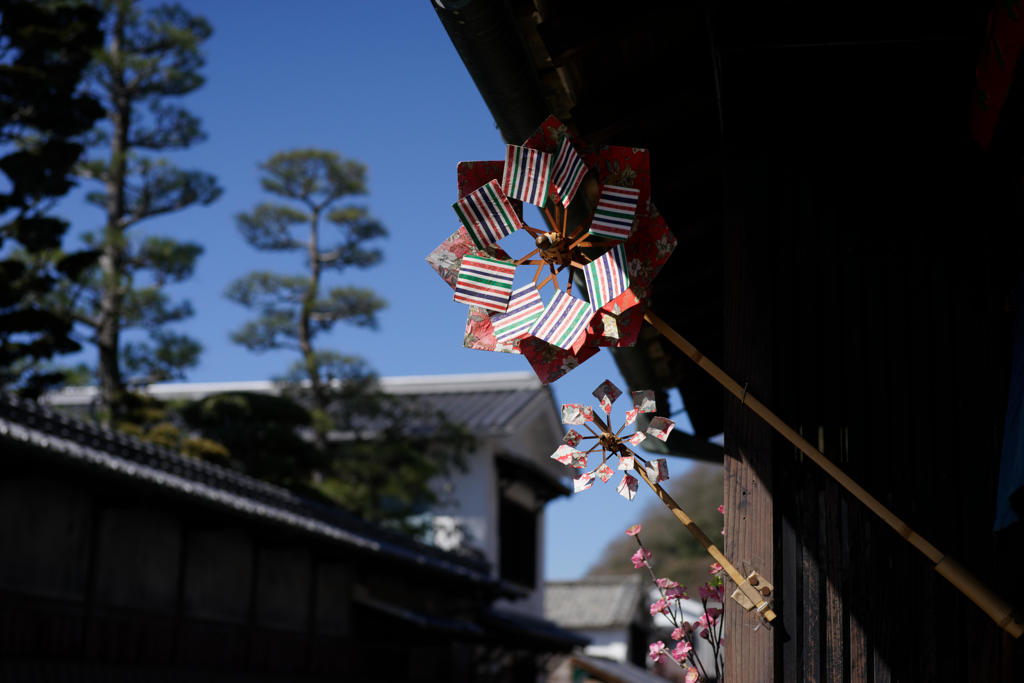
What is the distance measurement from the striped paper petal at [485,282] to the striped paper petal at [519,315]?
0.02m

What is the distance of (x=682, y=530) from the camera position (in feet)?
158

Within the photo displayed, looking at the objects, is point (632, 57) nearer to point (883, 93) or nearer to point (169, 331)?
point (883, 93)

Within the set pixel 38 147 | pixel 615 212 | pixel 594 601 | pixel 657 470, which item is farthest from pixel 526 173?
pixel 594 601

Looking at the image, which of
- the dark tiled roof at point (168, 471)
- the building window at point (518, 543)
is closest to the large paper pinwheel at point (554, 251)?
the dark tiled roof at point (168, 471)

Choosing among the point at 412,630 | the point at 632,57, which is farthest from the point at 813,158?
the point at 412,630

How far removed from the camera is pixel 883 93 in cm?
327

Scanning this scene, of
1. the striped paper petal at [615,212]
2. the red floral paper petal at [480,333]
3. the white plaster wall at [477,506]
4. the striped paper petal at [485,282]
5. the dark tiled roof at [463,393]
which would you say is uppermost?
the dark tiled roof at [463,393]

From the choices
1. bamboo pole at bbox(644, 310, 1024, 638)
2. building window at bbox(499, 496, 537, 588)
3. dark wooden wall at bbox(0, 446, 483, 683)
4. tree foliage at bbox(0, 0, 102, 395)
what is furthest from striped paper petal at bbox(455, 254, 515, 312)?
building window at bbox(499, 496, 537, 588)

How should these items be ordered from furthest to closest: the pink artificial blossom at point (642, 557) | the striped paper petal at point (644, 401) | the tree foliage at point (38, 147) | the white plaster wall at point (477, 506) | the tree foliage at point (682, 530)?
1. the tree foliage at point (682, 530)
2. the white plaster wall at point (477, 506)
3. the tree foliage at point (38, 147)
4. the pink artificial blossom at point (642, 557)
5. the striped paper petal at point (644, 401)

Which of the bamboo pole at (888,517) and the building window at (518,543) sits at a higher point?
the building window at (518,543)

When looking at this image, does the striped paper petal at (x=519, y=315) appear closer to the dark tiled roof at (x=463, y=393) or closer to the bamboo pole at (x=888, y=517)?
the bamboo pole at (x=888, y=517)

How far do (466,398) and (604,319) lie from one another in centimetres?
2119

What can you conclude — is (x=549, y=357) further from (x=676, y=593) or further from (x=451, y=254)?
(x=676, y=593)

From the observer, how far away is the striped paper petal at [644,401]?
2816 millimetres
